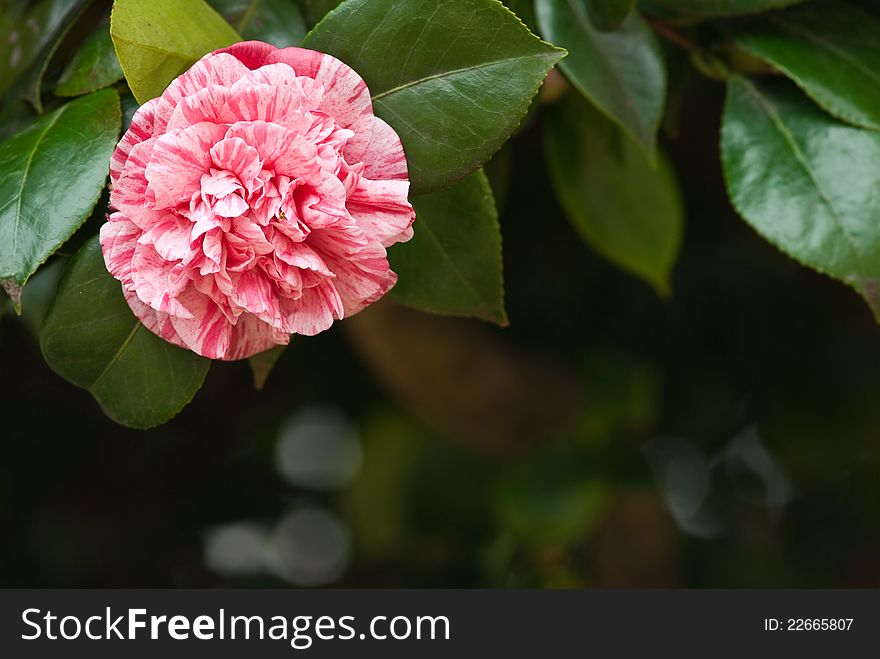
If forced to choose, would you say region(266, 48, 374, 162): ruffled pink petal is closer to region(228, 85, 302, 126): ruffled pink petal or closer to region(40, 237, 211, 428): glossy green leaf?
region(228, 85, 302, 126): ruffled pink petal

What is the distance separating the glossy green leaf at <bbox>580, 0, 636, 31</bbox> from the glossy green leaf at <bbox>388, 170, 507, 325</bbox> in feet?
0.41

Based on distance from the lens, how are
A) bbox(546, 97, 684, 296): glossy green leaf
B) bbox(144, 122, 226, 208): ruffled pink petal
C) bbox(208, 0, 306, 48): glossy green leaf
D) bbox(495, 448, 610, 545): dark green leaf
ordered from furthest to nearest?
bbox(495, 448, 610, 545): dark green leaf
bbox(546, 97, 684, 296): glossy green leaf
bbox(208, 0, 306, 48): glossy green leaf
bbox(144, 122, 226, 208): ruffled pink petal

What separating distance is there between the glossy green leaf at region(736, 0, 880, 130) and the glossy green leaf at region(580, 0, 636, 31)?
0.10 meters

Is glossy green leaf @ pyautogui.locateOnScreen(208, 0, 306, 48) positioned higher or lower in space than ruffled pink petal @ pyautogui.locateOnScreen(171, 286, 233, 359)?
higher

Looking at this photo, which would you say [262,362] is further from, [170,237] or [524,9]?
[524,9]

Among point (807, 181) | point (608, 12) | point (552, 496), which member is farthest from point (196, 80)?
point (552, 496)

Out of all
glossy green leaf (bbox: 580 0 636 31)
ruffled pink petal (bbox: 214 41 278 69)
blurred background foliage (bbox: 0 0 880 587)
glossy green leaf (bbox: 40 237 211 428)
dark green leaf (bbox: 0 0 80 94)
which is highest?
→ glossy green leaf (bbox: 580 0 636 31)

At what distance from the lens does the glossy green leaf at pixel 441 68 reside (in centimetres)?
47

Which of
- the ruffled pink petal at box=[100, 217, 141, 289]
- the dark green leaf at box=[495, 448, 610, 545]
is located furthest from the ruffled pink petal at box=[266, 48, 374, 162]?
the dark green leaf at box=[495, 448, 610, 545]

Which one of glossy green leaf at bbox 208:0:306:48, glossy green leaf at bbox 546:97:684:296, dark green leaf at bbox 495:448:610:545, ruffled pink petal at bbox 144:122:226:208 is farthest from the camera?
dark green leaf at bbox 495:448:610:545

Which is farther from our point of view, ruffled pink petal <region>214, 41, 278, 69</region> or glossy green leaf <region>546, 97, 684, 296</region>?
glossy green leaf <region>546, 97, 684, 296</region>

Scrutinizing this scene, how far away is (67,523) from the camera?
61.2 inches

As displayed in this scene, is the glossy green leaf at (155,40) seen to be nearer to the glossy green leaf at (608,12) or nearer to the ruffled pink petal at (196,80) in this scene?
the ruffled pink petal at (196,80)

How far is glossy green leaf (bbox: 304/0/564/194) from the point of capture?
466 millimetres
